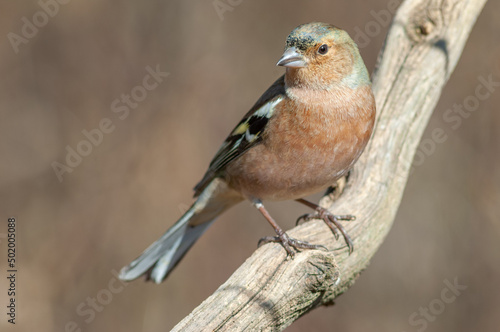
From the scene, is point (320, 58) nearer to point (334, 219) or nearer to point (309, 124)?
point (309, 124)

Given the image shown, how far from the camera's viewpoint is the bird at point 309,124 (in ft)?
13.6

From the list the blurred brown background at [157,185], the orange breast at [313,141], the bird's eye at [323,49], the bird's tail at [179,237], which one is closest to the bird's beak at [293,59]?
the bird's eye at [323,49]

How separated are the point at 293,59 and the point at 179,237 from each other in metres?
2.04

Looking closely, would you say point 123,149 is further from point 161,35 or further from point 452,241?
point 452,241

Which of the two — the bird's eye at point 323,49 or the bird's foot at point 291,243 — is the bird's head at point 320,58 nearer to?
the bird's eye at point 323,49

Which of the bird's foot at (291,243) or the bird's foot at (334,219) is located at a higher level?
the bird's foot at (291,243)

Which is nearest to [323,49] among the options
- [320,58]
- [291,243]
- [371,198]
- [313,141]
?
[320,58]

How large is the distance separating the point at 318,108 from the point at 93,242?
393cm

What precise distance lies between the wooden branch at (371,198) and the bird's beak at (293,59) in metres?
1.15

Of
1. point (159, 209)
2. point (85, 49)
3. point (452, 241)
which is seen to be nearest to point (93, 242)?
point (159, 209)

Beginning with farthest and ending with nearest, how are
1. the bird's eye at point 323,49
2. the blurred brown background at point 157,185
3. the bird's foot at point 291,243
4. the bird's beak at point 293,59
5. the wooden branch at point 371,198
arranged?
the blurred brown background at point 157,185
the bird's eye at point 323,49
the bird's beak at point 293,59
the bird's foot at point 291,243
the wooden branch at point 371,198

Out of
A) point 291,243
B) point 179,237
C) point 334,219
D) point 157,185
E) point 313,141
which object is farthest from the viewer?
point 157,185

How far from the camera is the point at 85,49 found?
739cm

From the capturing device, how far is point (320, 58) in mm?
4176
